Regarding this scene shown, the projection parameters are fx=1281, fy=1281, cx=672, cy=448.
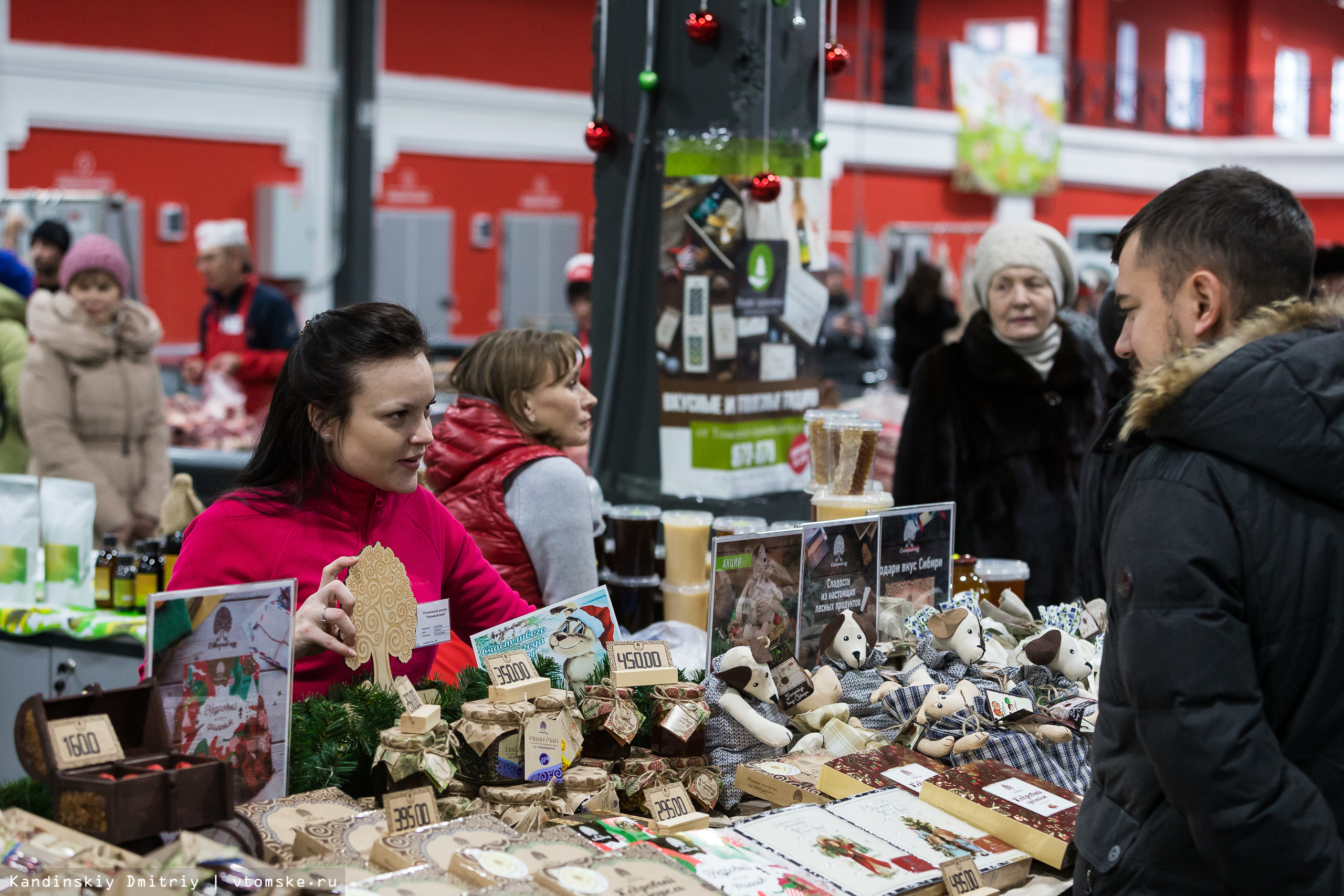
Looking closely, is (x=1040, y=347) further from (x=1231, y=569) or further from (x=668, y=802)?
(x=1231, y=569)

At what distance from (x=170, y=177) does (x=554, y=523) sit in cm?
910

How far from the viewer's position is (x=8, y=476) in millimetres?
3318

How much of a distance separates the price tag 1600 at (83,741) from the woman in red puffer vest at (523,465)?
4.22ft

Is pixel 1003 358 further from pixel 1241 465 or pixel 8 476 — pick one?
pixel 8 476

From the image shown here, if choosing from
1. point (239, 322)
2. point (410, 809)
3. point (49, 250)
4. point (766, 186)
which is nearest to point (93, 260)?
point (49, 250)

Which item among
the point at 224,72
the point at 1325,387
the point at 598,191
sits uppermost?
the point at 224,72

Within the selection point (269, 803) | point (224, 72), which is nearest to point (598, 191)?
point (269, 803)

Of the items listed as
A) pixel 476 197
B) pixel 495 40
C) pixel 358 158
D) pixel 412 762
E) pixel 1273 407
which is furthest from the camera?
pixel 476 197

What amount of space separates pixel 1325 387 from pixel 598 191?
2654 millimetres

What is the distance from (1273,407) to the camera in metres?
1.25

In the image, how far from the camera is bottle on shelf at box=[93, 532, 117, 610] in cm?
343

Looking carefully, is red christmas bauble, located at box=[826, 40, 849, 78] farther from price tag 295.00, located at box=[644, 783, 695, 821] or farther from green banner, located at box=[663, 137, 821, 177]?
price tag 295.00, located at box=[644, 783, 695, 821]

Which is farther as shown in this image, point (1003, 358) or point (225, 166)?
point (225, 166)

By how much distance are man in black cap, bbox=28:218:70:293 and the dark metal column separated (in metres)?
2.77
